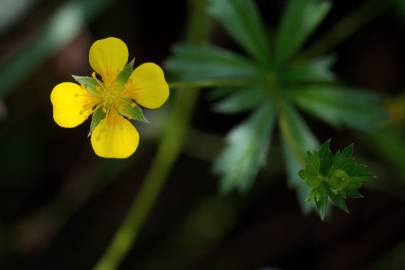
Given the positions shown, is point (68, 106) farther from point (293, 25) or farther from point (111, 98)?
point (293, 25)

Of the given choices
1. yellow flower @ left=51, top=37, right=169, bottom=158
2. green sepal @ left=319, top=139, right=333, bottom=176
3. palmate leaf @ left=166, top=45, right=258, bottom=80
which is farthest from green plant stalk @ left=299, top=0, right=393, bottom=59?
yellow flower @ left=51, top=37, right=169, bottom=158

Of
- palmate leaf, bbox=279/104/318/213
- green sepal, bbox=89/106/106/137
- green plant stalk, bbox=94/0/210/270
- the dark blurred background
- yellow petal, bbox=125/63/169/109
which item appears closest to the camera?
yellow petal, bbox=125/63/169/109

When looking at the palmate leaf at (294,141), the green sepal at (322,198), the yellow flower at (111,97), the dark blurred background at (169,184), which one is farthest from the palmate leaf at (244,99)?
the dark blurred background at (169,184)

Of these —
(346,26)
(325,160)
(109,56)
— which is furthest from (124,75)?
(346,26)

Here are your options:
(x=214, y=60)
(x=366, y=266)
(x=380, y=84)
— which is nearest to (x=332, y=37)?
(x=380, y=84)

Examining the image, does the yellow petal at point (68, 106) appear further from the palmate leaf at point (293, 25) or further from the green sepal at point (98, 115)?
the palmate leaf at point (293, 25)

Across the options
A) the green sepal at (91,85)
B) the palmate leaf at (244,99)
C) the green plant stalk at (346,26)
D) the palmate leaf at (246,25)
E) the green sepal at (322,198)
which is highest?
the green plant stalk at (346,26)

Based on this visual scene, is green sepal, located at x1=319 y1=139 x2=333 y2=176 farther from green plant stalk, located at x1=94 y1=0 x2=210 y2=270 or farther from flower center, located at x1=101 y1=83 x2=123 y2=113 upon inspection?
green plant stalk, located at x1=94 y1=0 x2=210 y2=270
